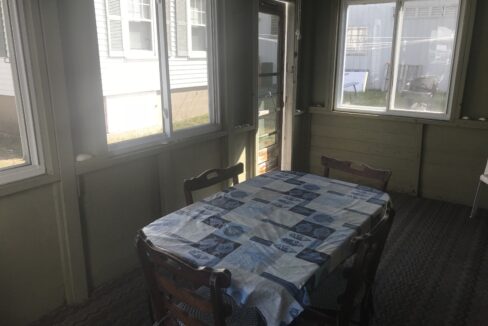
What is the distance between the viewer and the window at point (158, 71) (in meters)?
2.38

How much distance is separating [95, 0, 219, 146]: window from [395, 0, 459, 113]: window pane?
2080 millimetres

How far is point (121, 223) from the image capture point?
2512mm

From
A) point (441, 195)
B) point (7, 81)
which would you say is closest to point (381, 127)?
point (441, 195)

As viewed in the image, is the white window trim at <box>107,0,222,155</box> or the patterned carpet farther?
the white window trim at <box>107,0,222,155</box>

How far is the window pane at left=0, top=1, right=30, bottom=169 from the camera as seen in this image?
1894 millimetres

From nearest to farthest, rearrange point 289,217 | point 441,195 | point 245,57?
1. point 289,217
2. point 245,57
3. point 441,195

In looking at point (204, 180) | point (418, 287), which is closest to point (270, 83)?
A: point (204, 180)

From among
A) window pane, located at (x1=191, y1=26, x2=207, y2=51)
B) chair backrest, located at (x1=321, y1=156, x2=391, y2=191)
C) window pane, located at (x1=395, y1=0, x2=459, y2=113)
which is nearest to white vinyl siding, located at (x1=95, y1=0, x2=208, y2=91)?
window pane, located at (x1=191, y1=26, x2=207, y2=51)

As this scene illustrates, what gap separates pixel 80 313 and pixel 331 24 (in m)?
3.69

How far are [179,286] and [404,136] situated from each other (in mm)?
3342

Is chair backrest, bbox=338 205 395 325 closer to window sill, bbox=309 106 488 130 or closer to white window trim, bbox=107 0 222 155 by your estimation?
white window trim, bbox=107 0 222 155

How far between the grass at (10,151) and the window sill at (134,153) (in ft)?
0.96

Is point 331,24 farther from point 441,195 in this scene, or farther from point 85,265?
point 85,265

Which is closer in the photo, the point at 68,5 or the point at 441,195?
the point at 68,5
